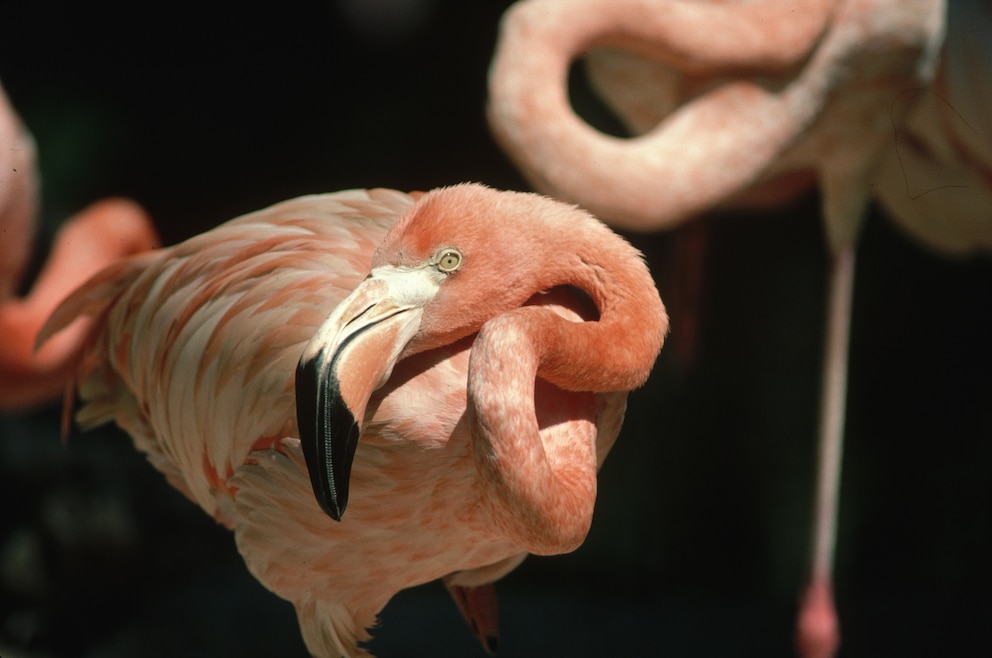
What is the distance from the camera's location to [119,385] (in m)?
1.90

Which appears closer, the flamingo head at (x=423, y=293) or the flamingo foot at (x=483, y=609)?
the flamingo head at (x=423, y=293)

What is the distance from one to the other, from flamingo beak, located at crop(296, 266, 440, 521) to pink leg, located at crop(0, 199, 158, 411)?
41.4 inches

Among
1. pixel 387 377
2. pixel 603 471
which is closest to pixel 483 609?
pixel 387 377

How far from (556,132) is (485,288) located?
829mm

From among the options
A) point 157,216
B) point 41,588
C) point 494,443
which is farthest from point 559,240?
point 41,588

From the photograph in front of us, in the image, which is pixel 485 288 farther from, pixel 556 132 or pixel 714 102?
pixel 714 102

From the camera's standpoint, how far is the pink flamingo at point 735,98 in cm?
205

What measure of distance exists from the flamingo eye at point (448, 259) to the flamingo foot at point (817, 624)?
5.76ft

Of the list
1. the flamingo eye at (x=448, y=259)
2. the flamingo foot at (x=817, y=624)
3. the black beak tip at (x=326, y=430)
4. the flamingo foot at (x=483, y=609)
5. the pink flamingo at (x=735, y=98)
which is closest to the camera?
the black beak tip at (x=326, y=430)

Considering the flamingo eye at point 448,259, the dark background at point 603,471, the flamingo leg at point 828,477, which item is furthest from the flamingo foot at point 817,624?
the flamingo eye at point 448,259

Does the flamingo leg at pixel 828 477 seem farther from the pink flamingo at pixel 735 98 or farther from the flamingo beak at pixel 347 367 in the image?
the flamingo beak at pixel 347 367

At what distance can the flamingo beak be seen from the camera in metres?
1.13

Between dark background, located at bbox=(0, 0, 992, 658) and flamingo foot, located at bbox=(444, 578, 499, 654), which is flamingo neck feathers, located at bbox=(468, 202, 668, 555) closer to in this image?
flamingo foot, located at bbox=(444, 578, 499, 654)

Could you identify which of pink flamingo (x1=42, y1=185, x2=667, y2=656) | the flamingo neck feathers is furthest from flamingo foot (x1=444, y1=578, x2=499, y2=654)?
the flamingo neck feathers
